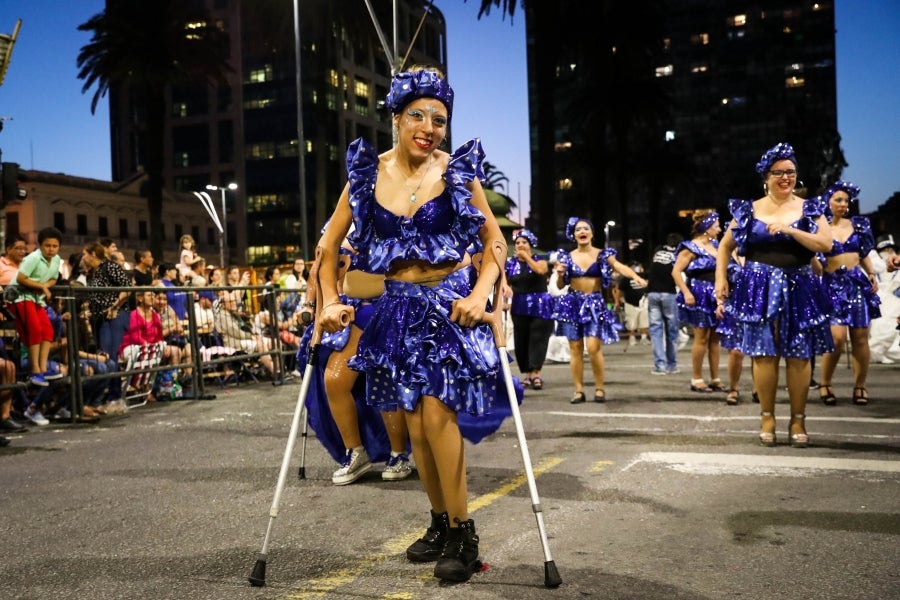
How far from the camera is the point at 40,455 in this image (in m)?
7.11

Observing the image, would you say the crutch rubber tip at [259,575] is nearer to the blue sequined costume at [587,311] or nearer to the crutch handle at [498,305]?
the crutch handle at [498,305]

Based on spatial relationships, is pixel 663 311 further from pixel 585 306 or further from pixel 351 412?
pixel 351 412

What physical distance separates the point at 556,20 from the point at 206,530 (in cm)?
2175

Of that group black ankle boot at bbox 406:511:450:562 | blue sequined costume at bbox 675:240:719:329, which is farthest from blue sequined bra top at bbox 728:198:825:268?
black ankle boot at bbox 406:511:450:562

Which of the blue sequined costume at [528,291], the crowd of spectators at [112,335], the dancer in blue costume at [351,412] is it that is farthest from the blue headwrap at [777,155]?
the crowd of spectators at [112,335]

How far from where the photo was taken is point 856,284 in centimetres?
890

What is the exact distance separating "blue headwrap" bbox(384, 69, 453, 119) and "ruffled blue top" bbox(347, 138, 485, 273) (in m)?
0.24

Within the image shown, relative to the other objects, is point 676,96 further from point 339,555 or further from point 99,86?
point 339,555

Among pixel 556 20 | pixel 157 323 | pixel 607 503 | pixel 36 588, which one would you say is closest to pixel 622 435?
pixel 607 503

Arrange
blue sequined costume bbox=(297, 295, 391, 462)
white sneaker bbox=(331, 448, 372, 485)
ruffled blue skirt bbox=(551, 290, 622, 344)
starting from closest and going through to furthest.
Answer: white sneaker bbox=(331, 448, 372, 485) < blue sequined costume bbox=(297, 295, 391, 462) < ruffled blue skirt bbox=(551, 290, 622, 344)

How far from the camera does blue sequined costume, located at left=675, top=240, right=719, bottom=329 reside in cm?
997

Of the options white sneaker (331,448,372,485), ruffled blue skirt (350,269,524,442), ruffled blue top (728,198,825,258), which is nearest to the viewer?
ruffled blue skirt (350,269,524,442)

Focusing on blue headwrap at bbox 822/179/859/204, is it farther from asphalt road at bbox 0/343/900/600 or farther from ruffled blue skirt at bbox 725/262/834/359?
ruffled blue skirt at bbox 725/262/834/359

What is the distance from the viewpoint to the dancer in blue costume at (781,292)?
6.31m
